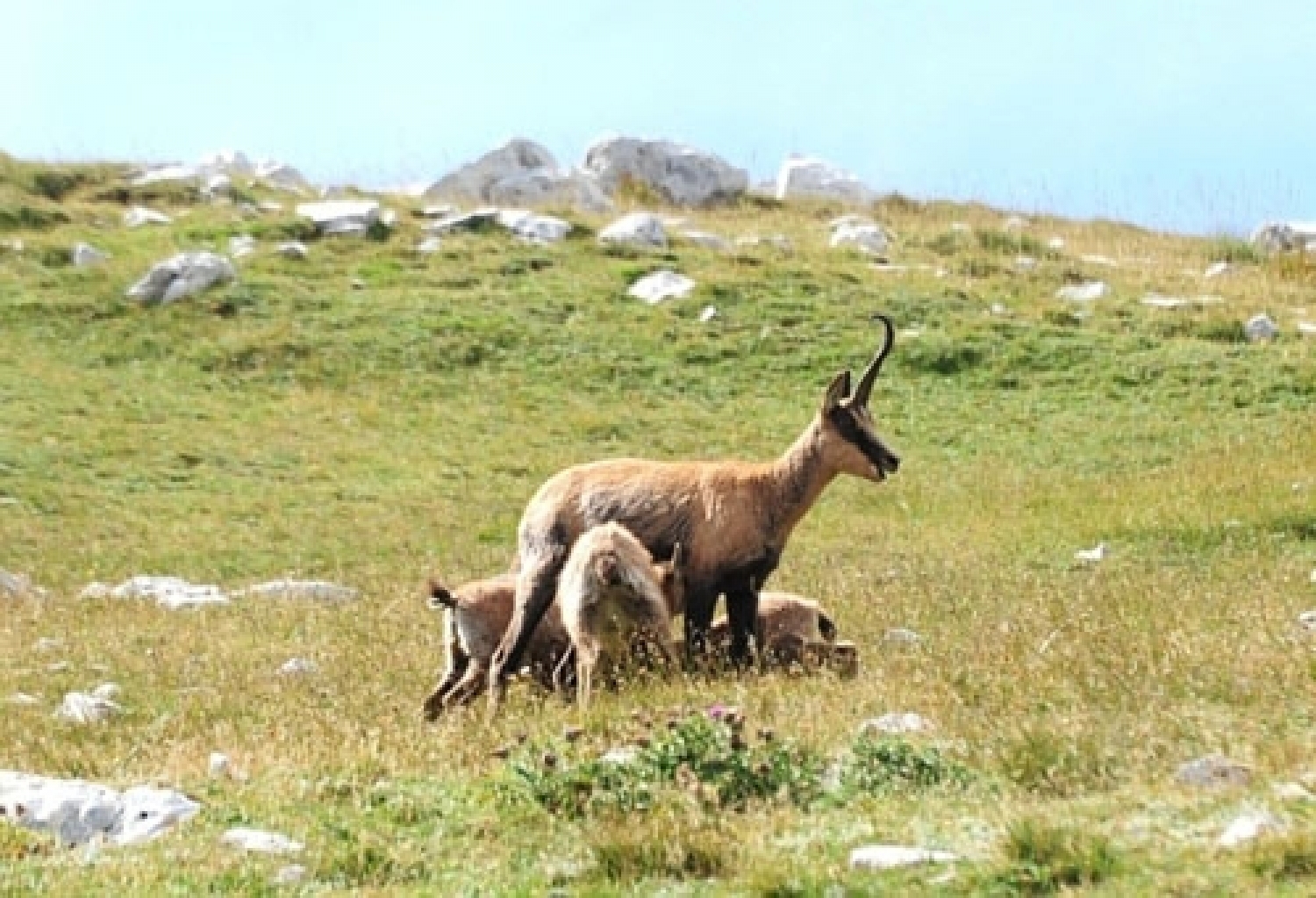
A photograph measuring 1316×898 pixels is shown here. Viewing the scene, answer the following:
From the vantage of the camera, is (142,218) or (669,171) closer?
(142,218)

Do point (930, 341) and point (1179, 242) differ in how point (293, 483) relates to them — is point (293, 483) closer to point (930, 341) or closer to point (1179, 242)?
point (930, 341)

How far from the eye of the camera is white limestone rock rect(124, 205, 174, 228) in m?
33.0

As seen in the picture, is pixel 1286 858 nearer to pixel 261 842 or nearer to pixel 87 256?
pixel 261 842

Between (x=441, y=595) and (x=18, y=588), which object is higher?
(x=441, y=595)

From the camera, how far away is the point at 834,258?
3369 cm

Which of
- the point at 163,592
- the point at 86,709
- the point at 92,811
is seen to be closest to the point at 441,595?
the point at 86,709

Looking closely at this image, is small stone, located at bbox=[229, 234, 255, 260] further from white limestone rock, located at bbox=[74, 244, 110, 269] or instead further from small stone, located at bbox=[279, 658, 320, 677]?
small stone, located at bbox=[279, 658, 320, 677]

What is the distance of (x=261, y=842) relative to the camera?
→ 7336 millimetres

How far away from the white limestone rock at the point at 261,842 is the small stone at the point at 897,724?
2.40m

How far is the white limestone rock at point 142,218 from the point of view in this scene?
108 feet

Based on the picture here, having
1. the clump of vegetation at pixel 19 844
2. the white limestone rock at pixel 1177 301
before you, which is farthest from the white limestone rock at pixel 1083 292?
the clump of vegetation at pixel 19 844

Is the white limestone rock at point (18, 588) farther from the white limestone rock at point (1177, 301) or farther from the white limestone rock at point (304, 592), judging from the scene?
the white limestone rock at point (1177, 301)

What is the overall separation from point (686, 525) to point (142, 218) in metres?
23.5

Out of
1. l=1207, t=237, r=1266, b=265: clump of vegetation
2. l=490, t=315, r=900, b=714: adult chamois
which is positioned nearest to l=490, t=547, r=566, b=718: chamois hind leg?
l=490, t=315, r=900, b=714: adult chamois
